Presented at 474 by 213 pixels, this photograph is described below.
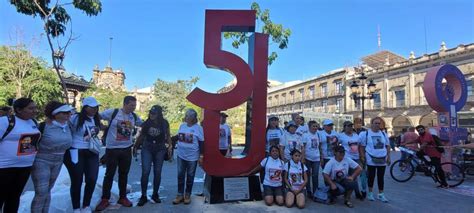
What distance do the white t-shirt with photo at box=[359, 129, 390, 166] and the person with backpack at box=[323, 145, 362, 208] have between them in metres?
0.44

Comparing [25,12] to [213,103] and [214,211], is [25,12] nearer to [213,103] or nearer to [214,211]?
[213,103]

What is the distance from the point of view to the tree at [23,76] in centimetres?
1603

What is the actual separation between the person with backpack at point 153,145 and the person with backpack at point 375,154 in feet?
12.2

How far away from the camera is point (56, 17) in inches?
253

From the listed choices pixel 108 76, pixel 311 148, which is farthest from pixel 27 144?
pixel 108 76

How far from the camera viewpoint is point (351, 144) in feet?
19.1

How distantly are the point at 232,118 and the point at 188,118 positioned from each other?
3691 cm

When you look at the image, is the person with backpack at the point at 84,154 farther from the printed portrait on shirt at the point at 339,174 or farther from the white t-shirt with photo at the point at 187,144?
the printed portrait on shirt at the point at 339,174

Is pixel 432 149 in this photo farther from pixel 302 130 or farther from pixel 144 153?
pixel 144 153

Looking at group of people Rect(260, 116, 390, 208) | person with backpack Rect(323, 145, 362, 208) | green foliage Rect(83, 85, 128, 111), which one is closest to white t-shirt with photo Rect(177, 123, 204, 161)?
group of people Rect(260, 116, 390, 208)

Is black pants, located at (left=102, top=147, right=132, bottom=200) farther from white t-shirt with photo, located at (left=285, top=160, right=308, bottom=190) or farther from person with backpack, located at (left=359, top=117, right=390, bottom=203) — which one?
person with backpack, located at (left=359, top=117, right=390, bottom=203)

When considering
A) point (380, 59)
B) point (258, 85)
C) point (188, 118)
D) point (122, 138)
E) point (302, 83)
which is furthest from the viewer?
point (302, 83)

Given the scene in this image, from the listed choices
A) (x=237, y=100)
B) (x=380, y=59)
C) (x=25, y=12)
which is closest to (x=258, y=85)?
(x=237, y=100)

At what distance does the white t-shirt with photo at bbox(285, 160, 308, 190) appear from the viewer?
5.05 m
